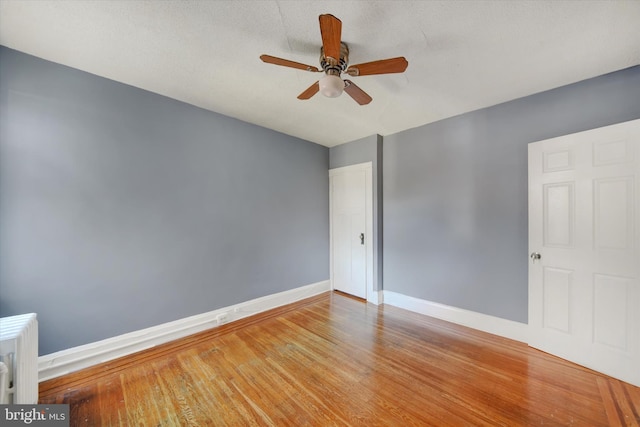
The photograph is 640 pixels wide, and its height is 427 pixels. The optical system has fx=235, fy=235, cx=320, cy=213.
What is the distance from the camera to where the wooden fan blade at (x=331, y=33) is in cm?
125

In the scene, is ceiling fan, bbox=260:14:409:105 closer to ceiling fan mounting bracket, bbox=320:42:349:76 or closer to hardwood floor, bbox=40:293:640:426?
ceiling fan mounting bracket, bbox=320:42:349:76

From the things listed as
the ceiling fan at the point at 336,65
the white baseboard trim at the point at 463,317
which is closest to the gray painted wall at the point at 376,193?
the white baseboard trim at the point at 463,317

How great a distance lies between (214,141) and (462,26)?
8.34 ft

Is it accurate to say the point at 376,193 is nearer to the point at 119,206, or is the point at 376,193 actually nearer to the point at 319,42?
the point at 319,42

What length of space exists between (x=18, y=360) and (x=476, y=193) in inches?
155

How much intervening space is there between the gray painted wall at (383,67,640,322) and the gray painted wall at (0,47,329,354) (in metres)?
1.86

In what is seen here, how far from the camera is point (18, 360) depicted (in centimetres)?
138

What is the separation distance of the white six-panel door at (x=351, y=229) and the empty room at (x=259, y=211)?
681mm

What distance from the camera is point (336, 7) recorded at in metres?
1.38

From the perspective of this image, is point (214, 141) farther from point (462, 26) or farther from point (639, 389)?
point (639, 389)

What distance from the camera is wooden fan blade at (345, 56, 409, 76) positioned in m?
1.52

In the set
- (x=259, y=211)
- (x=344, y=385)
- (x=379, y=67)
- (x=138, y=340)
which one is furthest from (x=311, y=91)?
(x=138, y=340)

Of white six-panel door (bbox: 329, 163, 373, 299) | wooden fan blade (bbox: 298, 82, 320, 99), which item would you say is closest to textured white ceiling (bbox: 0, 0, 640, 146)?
wooden fan blade (bbox: 298, 82, 320, 99)

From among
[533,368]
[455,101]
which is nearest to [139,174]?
[455,101]
